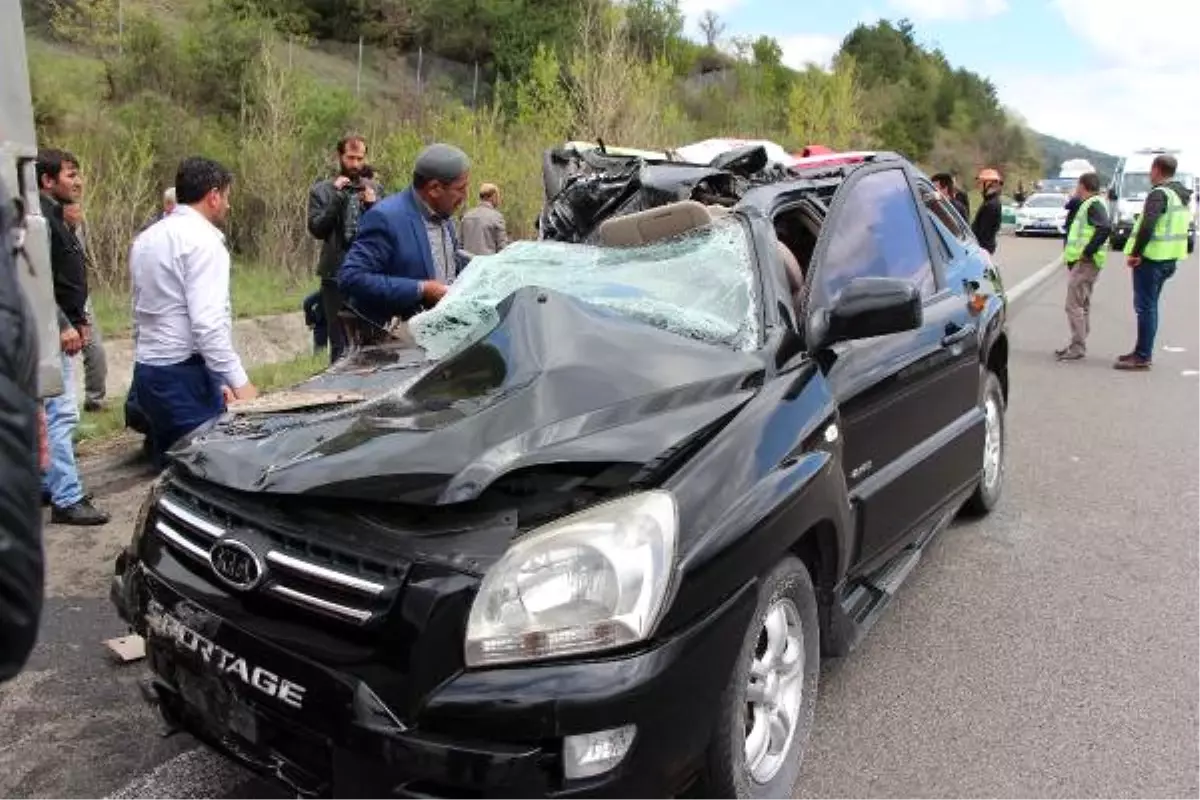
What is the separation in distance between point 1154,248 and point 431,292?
793cm

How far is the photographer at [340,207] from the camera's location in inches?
277

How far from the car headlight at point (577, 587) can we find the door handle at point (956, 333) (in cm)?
233

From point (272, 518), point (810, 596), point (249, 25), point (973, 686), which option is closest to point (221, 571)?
point (272, 518)

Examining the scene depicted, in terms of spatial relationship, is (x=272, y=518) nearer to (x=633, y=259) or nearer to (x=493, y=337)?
(x=493, y=337)

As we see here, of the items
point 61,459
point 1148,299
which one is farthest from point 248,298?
point 1148,299

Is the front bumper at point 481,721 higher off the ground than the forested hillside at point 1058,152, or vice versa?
the forested hillside at point 1058,152

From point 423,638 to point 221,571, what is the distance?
59 centimetres

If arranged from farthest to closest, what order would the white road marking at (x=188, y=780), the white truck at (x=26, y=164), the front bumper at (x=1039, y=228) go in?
the front bumper at (x=1039, y=228) < the white truck at (x=26, y=164) < the white road marking at (x=188, y=780)

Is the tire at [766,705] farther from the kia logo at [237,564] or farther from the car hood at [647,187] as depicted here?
the car hood at [647,187]

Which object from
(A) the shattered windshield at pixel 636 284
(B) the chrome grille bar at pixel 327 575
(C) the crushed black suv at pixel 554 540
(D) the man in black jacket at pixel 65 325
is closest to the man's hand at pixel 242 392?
(C) the crushed black suv at pixel 554 540

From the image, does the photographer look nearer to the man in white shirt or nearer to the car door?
the man in white shirt

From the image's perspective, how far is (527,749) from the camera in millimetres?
2035

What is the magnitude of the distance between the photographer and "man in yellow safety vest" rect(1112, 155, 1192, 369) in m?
7.14

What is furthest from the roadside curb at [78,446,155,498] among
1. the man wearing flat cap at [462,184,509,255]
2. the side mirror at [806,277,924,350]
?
the side mirror at [806,277,924,350]
